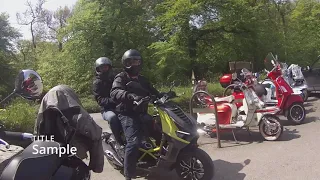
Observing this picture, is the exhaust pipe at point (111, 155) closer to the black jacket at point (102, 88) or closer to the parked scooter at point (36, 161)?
the black jacket at point (102, 88)

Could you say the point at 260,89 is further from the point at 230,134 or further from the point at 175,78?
the point at 175,78

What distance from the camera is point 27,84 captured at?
2.75 meters

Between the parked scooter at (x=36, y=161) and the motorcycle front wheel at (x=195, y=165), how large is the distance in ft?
5.99

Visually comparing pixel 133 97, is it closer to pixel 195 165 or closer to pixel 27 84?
pixel 195 165

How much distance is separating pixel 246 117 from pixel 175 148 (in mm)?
2808

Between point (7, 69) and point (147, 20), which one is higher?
point (147, 20)

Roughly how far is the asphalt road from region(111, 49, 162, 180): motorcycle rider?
2.50ft

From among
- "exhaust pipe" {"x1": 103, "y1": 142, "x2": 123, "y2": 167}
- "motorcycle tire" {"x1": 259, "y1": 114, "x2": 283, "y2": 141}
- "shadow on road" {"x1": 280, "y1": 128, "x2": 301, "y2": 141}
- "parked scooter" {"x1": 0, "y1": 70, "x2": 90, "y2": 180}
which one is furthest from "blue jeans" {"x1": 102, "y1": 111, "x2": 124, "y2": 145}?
"shadow on road" {"x1": 280, "y1": 128, "x2": 301, "y2": 141}

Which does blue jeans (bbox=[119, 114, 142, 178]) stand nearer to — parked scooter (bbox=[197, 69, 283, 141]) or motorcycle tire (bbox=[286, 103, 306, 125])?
parked scooter (bbox=[197, 69, 283, 141])

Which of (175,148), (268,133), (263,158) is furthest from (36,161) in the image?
(268,133)

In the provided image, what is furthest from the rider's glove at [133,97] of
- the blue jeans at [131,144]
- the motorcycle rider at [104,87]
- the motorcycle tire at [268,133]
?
the motorcycle tire at [268,133]

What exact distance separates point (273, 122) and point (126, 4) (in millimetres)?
14129

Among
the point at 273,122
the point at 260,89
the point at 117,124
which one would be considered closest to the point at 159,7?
the point at 260,89

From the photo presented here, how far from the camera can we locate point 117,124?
5.06 meters
